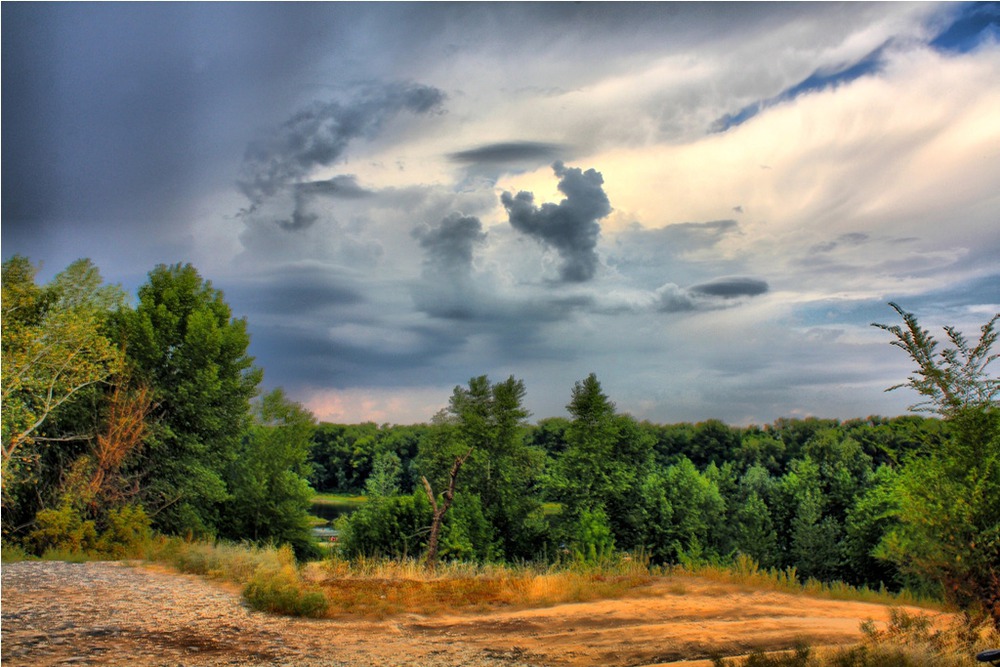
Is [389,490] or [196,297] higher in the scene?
[196,297]

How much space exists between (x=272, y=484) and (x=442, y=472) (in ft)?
29.4

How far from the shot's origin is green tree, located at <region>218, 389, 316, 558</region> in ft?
107

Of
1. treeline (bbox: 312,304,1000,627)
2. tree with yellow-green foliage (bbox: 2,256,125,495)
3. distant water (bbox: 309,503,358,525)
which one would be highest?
tree with yellow-green foliage (bbox: 2,256,125,495)

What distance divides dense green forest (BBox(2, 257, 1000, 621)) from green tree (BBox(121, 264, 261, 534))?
77 mm

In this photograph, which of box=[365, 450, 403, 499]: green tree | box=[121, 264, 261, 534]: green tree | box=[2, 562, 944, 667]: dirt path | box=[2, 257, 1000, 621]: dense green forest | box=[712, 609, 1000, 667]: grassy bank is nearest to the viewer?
box=[712, 609, 1000, 667]: grassy bank

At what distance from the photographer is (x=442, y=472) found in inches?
1523

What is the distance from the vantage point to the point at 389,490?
45.3 m

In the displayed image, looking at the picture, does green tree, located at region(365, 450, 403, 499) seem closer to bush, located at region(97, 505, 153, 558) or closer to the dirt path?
bush, located at region(97, 505, 153, 558)

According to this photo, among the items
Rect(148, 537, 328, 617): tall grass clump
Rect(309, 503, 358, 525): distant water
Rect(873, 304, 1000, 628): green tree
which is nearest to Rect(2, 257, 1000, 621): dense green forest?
Rect(873, 304, 1000, 628): green tree

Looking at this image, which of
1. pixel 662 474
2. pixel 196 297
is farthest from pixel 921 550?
pixel 662 474

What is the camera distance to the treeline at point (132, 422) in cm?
1927

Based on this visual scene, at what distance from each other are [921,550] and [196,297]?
26.1 metres

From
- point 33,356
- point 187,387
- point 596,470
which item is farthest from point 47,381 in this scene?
point 596,470

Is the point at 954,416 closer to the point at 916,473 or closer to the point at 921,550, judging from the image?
the point at 916,473
